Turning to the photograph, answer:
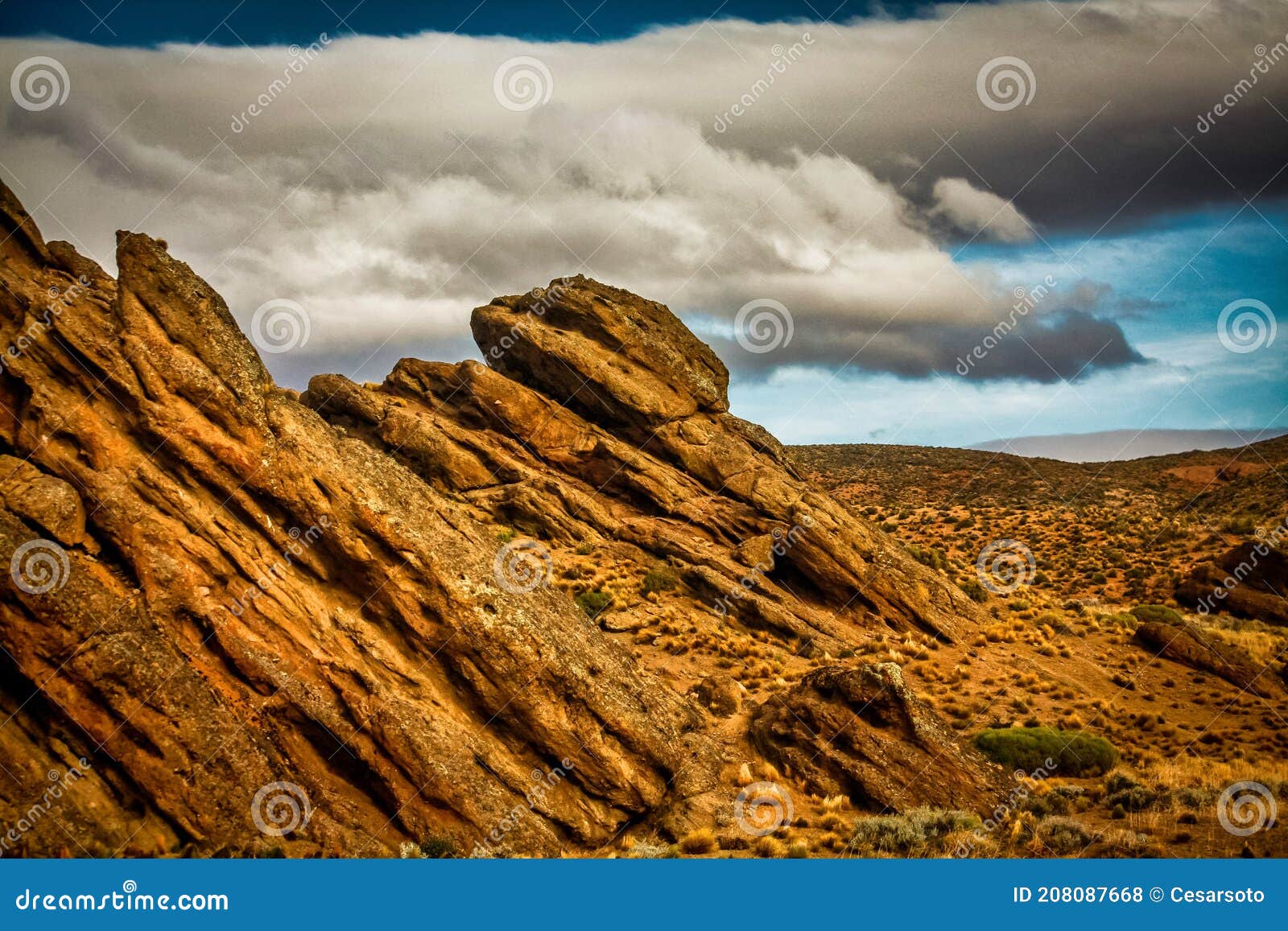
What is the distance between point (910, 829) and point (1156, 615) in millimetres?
30609

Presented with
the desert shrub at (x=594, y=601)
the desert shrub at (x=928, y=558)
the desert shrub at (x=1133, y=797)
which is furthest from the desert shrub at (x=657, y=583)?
the desert shrub at (x=1133, y=797)

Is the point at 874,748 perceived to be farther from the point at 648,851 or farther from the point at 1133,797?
the point at 648,851

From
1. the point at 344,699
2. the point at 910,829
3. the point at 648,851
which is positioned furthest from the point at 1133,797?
the point at 344,699

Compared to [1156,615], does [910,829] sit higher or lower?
lower

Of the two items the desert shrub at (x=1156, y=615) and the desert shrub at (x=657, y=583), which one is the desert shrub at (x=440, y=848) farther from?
the desert shrub at (x=1156, y=615)

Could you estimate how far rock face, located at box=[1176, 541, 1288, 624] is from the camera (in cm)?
4044

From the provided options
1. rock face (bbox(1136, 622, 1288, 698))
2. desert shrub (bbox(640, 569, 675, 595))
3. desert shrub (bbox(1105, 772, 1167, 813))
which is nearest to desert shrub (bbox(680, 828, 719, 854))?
desert shrub (bbox(1105, 772, 1167, 813))

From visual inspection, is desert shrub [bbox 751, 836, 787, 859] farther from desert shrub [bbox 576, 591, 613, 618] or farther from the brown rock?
desert shrub [bbox 576, 591, 613, 618]

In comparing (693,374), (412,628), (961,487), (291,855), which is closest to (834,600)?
(693,374)

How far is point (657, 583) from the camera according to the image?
112 feet

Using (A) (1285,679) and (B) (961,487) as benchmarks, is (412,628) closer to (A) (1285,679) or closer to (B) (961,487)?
(A) (1285,679)

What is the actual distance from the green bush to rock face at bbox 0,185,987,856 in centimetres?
537

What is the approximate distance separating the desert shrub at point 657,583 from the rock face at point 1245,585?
29615 mm

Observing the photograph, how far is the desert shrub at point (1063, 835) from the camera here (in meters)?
15.1
